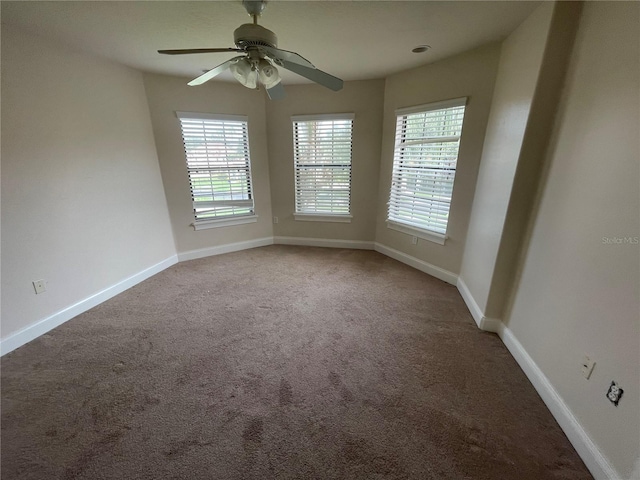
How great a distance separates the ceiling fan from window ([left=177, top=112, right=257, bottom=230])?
1.82m

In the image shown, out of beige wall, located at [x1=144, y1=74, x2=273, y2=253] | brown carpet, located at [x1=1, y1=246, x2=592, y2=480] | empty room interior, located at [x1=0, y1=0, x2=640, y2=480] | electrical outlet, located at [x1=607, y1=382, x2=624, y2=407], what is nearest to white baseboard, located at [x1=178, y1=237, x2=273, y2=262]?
beige wall, located at [x1=144, y1=74, x2=273, y2=253]

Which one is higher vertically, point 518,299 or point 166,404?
point 518,299

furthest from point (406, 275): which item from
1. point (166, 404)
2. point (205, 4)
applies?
point (205, 4)

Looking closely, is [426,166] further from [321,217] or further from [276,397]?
[276,397]

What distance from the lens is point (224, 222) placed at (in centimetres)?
407

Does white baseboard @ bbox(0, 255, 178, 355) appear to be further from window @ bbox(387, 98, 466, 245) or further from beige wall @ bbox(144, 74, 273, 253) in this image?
window @ bbox(387, 98, 466, 245)

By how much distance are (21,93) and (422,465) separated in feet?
12.1

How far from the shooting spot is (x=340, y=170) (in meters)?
3.98

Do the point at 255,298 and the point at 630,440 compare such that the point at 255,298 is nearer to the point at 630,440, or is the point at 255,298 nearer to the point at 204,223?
the point at 204,223

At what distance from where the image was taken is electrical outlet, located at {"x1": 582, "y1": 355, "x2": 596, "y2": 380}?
1376 mm

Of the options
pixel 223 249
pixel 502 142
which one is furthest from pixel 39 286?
pixel 502 142

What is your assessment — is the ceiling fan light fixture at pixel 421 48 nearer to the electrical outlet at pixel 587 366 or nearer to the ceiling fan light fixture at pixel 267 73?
the ceiling fan light fixture at pixel 267 73

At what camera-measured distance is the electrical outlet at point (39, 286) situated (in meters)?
2.27

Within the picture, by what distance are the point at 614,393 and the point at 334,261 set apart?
288 cm
